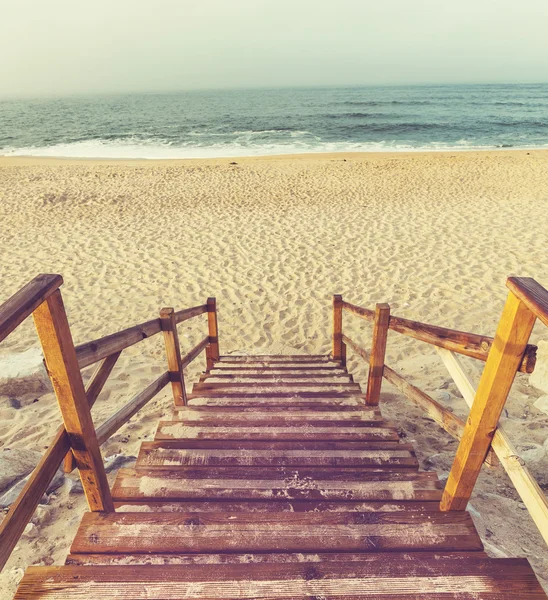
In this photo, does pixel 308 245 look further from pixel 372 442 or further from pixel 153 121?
pixel 153 121

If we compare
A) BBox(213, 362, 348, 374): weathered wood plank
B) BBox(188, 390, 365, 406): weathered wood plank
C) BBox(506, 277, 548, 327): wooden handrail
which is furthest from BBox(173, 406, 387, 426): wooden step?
BBox(506, 277, 548, 327): wooden handrail

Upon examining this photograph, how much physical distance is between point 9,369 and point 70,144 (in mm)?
30714

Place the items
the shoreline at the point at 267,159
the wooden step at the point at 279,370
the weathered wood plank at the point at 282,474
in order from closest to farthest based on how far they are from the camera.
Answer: the weathered wood plank at the point at 282,474 < the wooden step at the point at 279,370 < the shoreline at the point at 267,159

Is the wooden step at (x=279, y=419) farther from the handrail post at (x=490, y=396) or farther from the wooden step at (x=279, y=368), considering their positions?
the wooden step at (x=279, y=368)

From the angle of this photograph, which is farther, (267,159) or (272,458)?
(267,159)

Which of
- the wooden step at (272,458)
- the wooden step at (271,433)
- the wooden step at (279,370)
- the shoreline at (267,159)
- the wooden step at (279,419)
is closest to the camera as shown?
the wooden step at (272,458)

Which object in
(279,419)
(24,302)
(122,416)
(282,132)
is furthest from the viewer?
(282,132)

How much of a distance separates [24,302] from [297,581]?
1329mm

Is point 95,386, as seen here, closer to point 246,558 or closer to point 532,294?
point 246,558

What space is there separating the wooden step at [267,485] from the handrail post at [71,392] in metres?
0.18

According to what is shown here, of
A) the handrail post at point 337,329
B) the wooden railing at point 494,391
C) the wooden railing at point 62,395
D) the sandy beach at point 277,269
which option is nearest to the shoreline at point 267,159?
the sandy beach at point 277,269

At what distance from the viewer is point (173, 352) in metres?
3.16

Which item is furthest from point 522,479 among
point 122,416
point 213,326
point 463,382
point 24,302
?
point 213,326

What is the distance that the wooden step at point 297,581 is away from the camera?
54.2 inches
